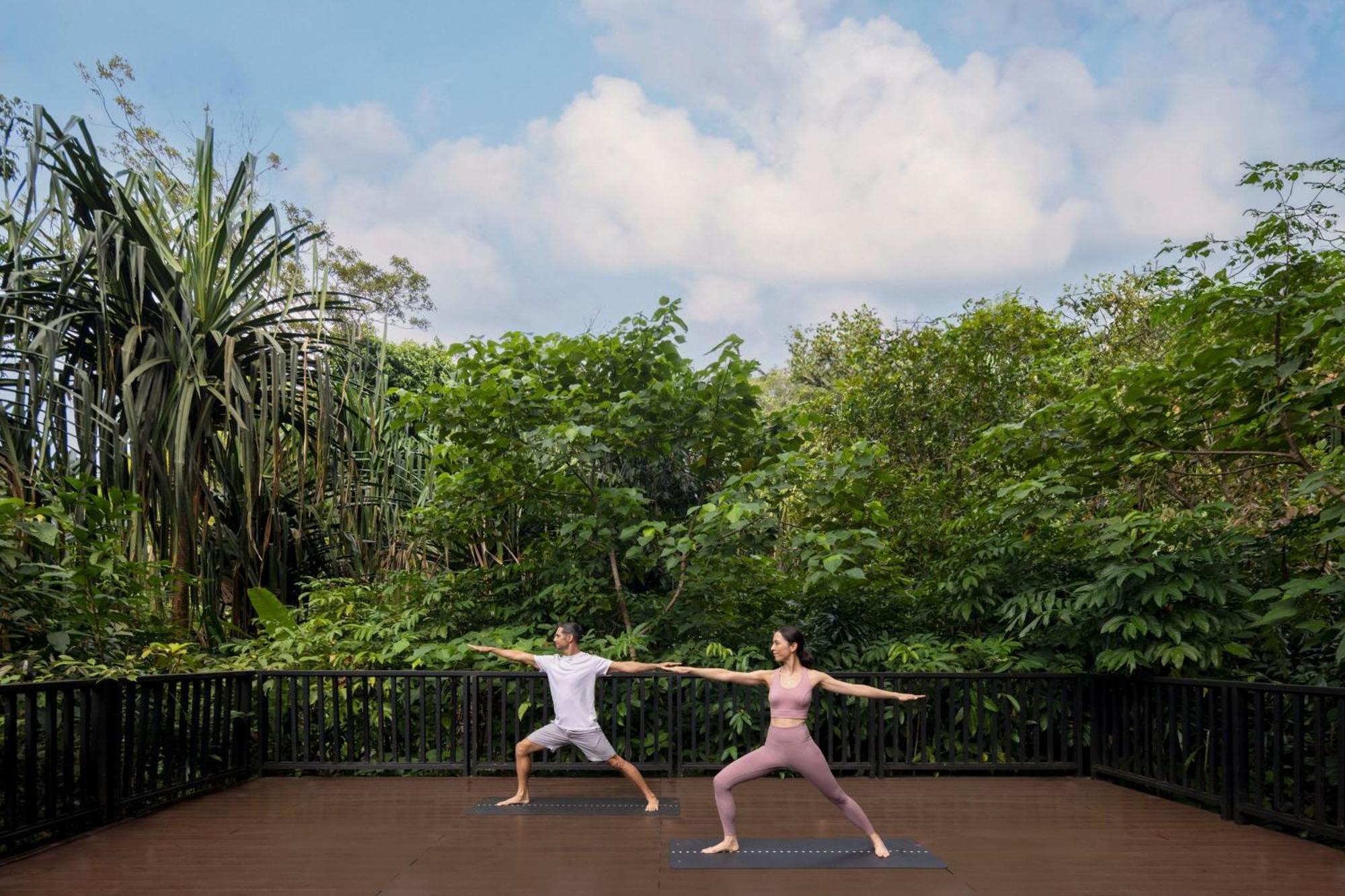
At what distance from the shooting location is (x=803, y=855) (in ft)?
16.2

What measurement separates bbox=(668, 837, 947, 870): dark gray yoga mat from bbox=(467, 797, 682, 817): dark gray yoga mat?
0.99 m

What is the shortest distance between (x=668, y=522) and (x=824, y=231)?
27.2m

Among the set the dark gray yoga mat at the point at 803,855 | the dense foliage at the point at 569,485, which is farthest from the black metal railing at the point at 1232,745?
the dark gray yoga mat at the point at 803,855

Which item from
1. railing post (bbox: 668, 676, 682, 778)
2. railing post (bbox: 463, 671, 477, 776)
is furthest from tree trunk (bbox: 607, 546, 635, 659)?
railing post (bbox: 463, 671, 477, 776)

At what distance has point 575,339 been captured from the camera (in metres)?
8.87

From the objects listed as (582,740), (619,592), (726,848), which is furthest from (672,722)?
Result: (726,848)

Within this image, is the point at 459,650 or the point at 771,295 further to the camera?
the point at 771,295

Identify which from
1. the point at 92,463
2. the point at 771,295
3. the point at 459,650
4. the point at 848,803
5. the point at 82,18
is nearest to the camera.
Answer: the point at 848,803

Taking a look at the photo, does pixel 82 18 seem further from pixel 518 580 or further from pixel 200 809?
pixel 200 809

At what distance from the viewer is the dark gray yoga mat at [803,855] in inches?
185

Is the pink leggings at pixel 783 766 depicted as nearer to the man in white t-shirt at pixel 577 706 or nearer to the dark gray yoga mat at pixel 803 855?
the dark gray yoga mat at pixel 803 855

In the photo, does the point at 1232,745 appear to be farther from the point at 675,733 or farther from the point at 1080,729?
the point at 675,733

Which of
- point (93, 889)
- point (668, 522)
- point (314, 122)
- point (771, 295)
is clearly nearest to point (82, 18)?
point (314, 122)

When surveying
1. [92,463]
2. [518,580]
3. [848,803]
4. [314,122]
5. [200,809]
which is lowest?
[200,809]
